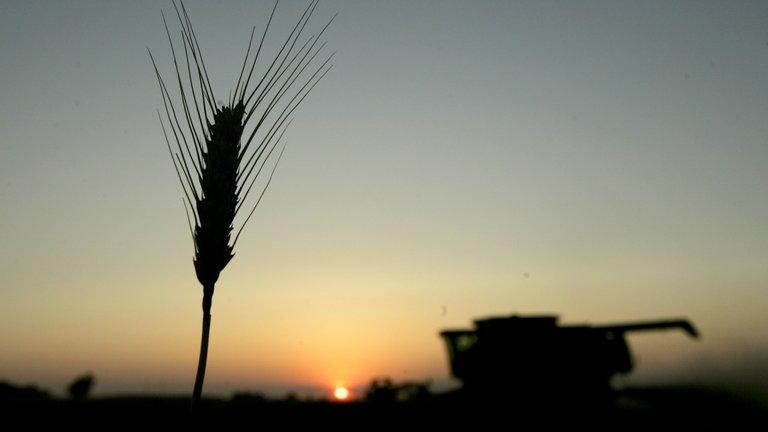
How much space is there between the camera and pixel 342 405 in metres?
10.4

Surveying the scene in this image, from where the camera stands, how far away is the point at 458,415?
7.77 metres

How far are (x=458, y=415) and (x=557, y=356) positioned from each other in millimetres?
1590

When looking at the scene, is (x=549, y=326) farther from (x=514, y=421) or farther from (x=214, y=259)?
(x=214, y=259)

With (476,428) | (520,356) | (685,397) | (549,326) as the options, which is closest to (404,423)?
(476,428)

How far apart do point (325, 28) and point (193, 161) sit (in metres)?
0.73

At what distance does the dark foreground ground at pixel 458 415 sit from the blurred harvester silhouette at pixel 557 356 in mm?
196

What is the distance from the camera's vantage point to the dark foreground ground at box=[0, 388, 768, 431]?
6.38m

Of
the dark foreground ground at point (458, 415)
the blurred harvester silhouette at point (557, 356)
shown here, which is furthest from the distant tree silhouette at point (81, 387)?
the blurred harvester silhouette at point (557, 356)

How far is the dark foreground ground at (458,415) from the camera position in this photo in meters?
6.38

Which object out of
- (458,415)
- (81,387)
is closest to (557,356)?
(458,415)

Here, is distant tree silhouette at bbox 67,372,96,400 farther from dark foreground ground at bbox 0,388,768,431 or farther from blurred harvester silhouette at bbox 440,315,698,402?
blurred harvester silhouette at bbox 440,315,698,402

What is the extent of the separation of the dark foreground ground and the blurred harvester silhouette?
196 mm

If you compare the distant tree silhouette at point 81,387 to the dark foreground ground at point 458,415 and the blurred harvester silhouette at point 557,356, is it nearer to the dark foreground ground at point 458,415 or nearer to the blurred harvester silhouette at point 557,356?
the dark foreground ground at point 458,415

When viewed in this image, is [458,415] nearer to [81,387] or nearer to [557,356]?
[557,356]
